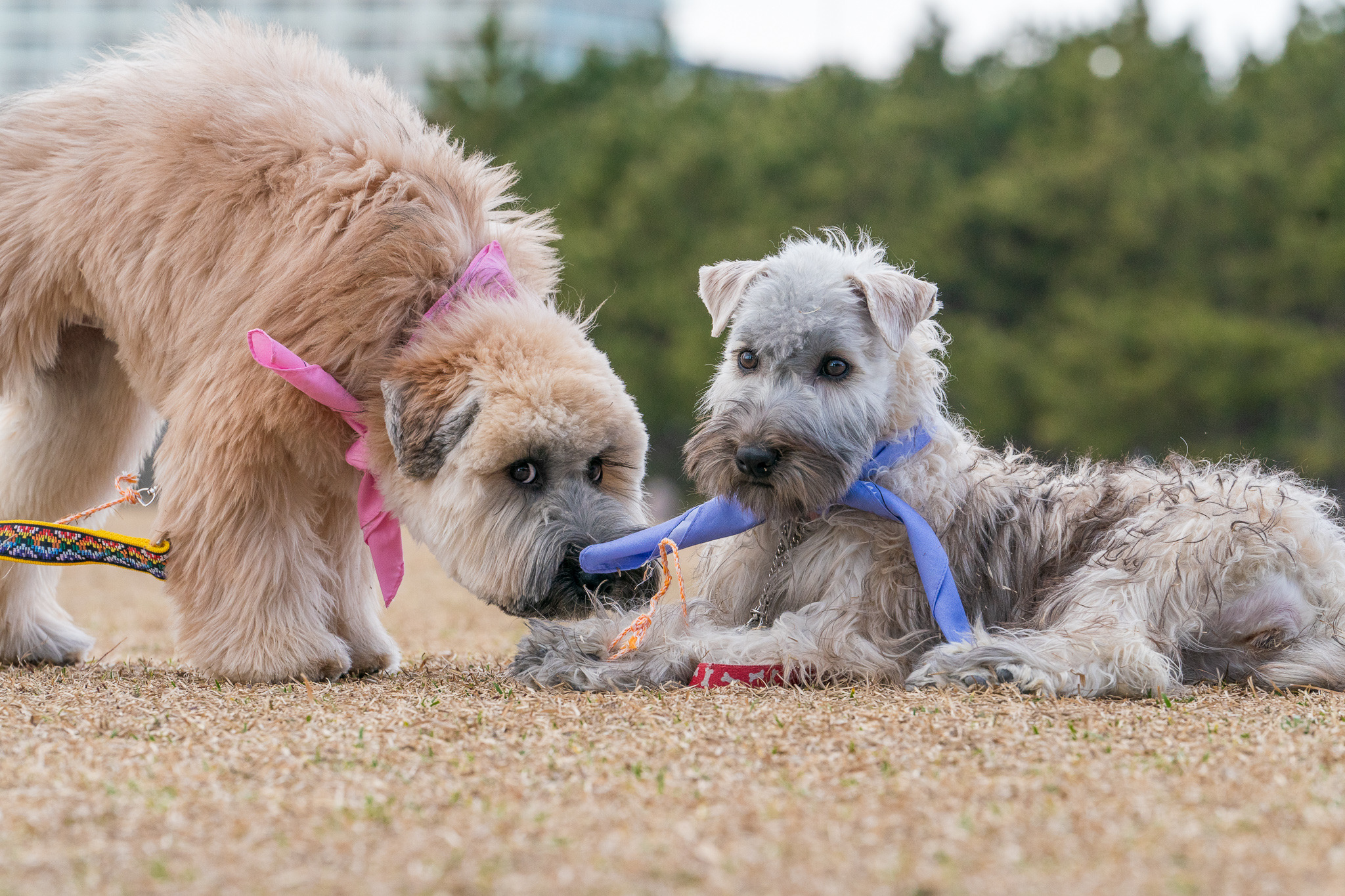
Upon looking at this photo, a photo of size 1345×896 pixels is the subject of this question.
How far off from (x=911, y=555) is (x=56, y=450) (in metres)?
3.38

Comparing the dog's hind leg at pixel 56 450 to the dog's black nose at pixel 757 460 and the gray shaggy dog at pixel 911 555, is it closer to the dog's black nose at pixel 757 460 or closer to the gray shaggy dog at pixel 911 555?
the gray shaggy dog at pixel 911 555

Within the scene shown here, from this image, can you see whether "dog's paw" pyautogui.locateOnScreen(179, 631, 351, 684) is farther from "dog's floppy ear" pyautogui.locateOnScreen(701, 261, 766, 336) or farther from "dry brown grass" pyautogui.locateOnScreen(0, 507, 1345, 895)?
"dog's floppy ear" pyautogui.locateOnScreen(701, 261, 766, 336)

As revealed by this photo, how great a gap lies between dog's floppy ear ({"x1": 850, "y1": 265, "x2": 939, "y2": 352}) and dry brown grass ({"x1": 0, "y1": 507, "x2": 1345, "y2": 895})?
1.18 metres

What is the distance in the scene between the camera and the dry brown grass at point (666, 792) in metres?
2.35

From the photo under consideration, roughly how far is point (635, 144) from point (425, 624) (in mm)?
16314

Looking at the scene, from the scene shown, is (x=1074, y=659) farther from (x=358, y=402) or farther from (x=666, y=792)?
(x=358, y=402)

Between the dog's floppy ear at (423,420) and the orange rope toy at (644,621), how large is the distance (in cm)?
76

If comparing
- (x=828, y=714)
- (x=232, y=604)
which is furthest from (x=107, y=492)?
(x=828, y=714)

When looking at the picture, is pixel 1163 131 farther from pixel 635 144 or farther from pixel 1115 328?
pixel 635 144

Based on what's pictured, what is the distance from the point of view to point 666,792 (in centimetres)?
289

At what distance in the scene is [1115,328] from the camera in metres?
17.5

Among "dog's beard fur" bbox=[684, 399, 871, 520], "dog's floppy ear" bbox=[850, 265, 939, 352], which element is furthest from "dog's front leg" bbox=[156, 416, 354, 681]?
"dog's floppy ear" bbox=[850, 265, 939, 352]

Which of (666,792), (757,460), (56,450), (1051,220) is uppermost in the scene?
(1051,220)

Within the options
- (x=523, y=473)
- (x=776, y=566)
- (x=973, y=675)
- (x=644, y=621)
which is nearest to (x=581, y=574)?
(x=644, y=621)
